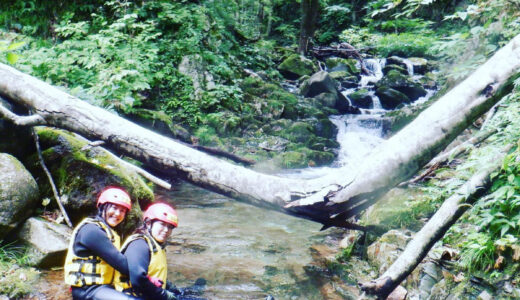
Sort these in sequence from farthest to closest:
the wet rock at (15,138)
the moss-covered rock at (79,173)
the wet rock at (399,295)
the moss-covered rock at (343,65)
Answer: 1. the moss-covered rock at (343,65)
2. the wet rock at (15,138)
3. the moss-covered rock at (79,173)
4. the wet rock at (399,295)

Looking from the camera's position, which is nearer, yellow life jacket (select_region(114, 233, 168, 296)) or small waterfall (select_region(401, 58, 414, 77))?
yellow life jacket (select_region(114, 233, 168, 296))

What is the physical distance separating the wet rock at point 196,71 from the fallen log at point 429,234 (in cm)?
1044

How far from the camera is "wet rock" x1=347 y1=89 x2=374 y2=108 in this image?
1808 cm

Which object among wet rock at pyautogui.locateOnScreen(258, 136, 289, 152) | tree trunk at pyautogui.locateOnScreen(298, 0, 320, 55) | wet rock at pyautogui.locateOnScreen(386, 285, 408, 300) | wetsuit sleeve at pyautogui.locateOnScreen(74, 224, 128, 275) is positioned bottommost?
wet rock at pyautogui.locateOnScreen(258, 136, 289, 152)

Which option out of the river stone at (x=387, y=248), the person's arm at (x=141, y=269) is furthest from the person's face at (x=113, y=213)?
the river stone at (x=387, y=248)

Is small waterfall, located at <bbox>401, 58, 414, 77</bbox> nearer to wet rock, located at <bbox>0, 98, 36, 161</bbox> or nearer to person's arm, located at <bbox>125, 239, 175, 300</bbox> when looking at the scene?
wet rock, located at <bbox>0, 98, 36, 161</bbox>

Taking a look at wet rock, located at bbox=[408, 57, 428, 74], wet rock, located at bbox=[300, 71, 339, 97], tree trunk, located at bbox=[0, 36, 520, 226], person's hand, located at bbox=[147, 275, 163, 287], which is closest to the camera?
tree trunk, located at bbox=[0, 36, 520, 226]

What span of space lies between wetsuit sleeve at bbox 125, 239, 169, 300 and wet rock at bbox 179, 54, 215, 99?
383 inches

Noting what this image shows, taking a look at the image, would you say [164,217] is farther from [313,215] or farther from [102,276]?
[313,215]

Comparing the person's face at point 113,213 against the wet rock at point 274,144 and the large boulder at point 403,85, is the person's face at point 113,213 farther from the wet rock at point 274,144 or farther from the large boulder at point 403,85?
the large boulder at point 403,85

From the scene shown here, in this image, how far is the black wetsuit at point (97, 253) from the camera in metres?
3.15

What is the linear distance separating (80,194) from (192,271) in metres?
1.93

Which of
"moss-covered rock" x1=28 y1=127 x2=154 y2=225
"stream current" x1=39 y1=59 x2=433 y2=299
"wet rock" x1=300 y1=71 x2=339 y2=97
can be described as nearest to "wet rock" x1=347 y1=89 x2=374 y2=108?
"wet rock" x1=300 y1=71 x2=339 y2=97

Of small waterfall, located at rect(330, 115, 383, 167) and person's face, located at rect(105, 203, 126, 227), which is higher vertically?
person's face, located at rect(105, 203, 126, 227)
